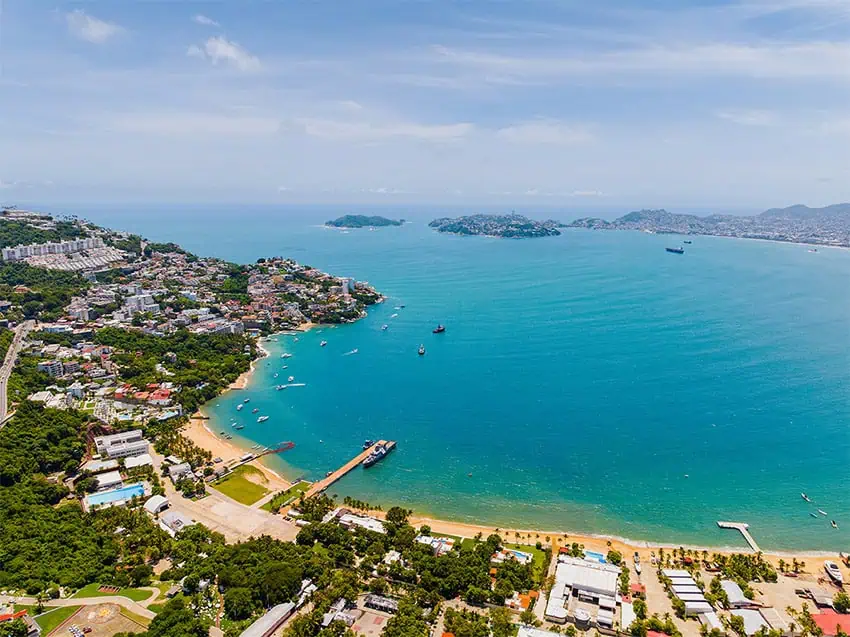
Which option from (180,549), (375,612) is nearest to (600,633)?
(375,612)

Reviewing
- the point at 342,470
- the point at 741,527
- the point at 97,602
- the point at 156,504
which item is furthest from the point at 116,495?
the point at 741,527

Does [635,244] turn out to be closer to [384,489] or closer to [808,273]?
[808,273]

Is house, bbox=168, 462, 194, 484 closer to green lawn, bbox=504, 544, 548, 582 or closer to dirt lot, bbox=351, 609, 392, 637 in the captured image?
dirt lot, bbox=351, 609, 392, 637

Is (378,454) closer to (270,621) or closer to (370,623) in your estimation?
(370,623)

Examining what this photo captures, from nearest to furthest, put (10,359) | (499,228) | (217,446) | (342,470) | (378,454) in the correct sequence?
(342,470) → (378,454) → (217,446) → (10,359) → (499,228)

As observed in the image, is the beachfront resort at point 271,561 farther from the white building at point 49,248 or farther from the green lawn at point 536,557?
the white building at point 49,248

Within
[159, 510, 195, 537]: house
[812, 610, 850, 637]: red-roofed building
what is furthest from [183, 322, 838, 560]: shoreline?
[159, 510, 195, 537]: house

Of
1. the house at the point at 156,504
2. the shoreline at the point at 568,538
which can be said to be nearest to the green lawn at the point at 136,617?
the house at the point at 156,504
